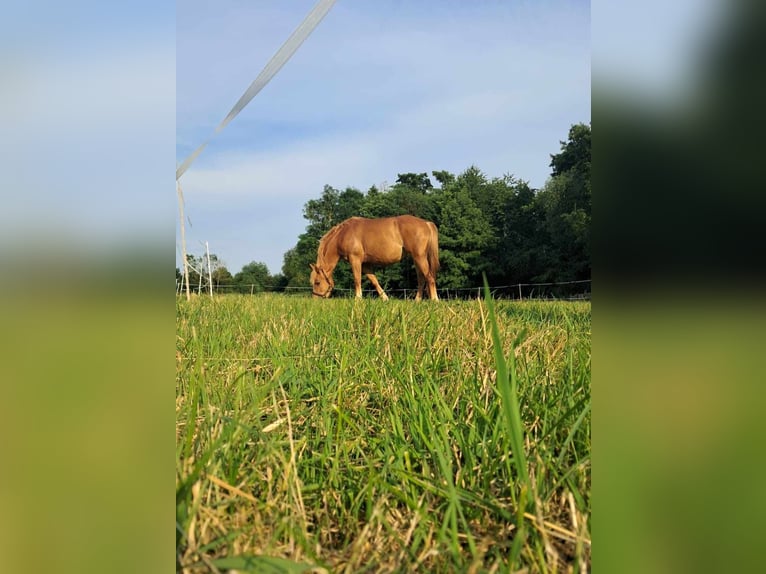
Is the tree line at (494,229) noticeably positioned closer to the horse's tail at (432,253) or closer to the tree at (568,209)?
the tree at (568,209)

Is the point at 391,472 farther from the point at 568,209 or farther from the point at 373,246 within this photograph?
the point at 568,209

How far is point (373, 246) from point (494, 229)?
12.7 metres

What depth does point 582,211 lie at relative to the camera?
1534cm

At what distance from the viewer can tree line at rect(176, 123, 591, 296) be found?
16516mm

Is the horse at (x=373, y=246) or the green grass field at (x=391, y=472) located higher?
the horse at (x=373, y=246)

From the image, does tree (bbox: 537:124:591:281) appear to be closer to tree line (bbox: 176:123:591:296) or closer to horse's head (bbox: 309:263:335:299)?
tree line (bbox: 176:123:591:296)

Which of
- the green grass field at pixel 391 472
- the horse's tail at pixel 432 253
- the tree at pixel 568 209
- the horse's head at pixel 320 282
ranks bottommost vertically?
the green grass field at pixel 391 472

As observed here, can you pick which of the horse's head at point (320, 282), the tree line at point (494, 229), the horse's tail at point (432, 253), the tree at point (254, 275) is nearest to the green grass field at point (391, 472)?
the horse's head at point (320, 282)

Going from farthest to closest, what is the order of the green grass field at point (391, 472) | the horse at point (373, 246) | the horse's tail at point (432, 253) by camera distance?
the horse's tail at point (432, 253), the horse at point (373, 246), the green grass field at point (391, 472)

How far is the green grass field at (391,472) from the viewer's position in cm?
32

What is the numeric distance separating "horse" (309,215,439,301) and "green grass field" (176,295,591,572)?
22.2 ft

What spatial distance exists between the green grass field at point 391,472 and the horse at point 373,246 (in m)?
6.76

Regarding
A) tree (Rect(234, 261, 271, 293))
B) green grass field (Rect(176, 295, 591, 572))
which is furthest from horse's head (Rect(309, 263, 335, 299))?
tree (Rect(234, 261, 271, 293))
